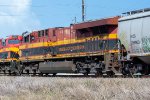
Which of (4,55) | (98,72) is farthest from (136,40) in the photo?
(4,55)

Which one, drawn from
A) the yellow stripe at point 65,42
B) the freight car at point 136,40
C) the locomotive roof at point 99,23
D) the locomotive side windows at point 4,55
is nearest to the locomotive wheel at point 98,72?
the yellow stripe at point 65,42

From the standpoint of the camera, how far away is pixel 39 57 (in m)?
26.9

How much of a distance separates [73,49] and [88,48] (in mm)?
1634

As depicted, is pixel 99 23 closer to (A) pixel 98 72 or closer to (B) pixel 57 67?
(A) pixel 98 72

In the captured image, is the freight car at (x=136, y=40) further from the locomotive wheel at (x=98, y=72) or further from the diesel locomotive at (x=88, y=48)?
the locomotive wheel at (x=98, y=72)

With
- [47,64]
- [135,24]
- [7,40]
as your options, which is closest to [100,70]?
[135,24]

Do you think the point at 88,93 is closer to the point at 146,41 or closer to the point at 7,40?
the point at 146,41

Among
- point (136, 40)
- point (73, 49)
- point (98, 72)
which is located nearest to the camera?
point (136, 40)

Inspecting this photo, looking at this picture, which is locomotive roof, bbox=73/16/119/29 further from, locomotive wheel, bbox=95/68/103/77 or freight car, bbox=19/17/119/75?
locomotive wheel, bbox=95/68/103/77

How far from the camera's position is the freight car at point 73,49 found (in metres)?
20.5

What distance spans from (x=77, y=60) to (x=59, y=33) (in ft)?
9.83

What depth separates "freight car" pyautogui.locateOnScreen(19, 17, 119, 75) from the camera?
67.3 feet

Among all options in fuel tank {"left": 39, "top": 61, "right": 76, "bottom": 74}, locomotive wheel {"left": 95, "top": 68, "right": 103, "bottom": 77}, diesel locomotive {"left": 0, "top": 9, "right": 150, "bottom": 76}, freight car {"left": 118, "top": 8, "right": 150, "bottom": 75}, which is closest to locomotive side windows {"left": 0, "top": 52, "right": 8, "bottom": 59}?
diesel locomotive {"left": 0, "top": 9, "right": 150, "bottom": 76}

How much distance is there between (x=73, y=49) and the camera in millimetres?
23406
